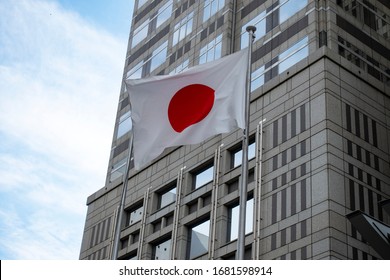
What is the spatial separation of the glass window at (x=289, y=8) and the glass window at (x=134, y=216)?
1761 centimetres

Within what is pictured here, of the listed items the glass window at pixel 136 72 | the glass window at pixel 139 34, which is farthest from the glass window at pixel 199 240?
the glass window at pixel 139 34

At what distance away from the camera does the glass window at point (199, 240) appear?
4819cm

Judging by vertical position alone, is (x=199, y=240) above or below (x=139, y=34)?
below

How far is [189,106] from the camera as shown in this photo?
88.8 feet

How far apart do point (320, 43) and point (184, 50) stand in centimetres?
1592

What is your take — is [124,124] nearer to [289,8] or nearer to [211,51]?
[211,51]

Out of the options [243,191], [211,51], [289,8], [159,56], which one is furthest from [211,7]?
[243,191]

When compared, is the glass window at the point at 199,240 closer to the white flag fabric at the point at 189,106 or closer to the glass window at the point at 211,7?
the glass window at the point at 211,7

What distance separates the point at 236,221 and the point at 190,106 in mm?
20997

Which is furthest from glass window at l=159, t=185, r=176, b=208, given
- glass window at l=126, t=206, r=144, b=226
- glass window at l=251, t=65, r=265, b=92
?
glass window at l=251, t=65, r=265, b=92

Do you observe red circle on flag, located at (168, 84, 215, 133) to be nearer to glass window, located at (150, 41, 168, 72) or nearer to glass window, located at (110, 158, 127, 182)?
glass window, located at (110, 158, 127, 182)

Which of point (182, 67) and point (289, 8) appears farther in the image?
point (182, 67)

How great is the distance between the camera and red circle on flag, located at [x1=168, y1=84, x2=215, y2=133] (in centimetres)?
2703
